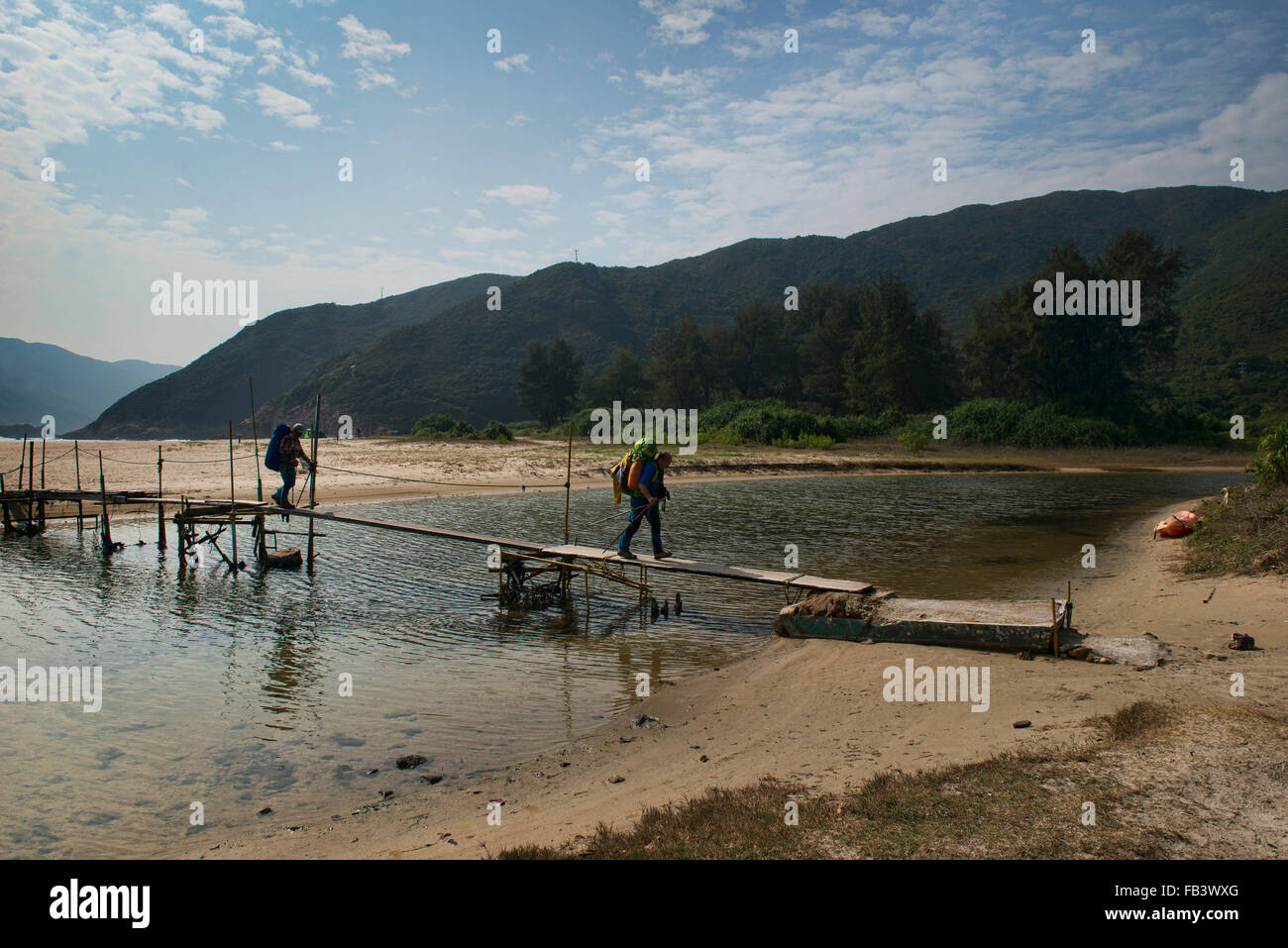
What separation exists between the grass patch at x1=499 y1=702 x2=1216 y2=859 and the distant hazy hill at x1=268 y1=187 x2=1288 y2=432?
289 feet

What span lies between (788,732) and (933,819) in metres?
2.67

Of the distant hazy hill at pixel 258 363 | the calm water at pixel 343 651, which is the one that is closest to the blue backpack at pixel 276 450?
the calm water at pixel 343 651

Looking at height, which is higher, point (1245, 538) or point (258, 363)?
point (258, 363)

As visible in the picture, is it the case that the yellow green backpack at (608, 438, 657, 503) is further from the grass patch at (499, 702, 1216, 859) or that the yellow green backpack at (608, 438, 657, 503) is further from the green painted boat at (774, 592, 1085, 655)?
Result: the grass patch at (499, 702, 1216, 859)

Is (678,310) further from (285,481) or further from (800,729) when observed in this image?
(800,729)

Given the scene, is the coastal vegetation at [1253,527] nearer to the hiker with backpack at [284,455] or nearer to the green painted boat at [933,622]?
the green painted boat at [933,622]

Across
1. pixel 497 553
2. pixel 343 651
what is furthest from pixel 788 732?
pixel 497 553

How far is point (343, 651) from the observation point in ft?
34.2

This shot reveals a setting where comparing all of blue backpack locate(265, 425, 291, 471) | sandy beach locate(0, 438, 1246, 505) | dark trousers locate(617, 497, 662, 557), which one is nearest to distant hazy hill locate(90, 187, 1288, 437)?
sandy beach locate(0, 438, 1246, 505)

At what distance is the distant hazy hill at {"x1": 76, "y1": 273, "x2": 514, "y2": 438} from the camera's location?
101938 mm

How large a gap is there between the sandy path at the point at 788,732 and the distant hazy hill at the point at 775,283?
277 feet

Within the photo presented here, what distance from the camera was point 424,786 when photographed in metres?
6.36
